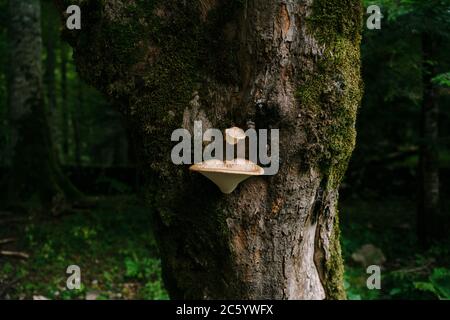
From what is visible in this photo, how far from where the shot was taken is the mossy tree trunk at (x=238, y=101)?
2.62 metres

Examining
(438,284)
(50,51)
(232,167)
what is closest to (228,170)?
(232,167)

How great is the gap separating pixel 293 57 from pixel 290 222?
1.00 metres

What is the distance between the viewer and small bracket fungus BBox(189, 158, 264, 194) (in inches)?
95.3

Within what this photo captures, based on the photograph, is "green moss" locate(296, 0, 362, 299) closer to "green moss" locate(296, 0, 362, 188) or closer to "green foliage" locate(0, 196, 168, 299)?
"green moss" locate(296, 0, 362, 188)

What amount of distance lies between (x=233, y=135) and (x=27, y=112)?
283 inches

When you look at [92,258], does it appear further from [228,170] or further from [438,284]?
[228,170]

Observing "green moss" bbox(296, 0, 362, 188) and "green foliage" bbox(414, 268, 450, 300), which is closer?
"green moss" bbox(296, 0, 362, 188)

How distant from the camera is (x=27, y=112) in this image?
8.62m

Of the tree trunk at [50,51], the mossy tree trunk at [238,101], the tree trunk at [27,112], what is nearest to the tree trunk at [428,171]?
the mossy tree trunk at [238,101]

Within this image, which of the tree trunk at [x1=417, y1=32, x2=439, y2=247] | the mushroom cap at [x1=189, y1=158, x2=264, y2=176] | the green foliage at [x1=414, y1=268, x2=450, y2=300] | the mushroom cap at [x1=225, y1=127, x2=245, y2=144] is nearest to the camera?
the mushroom cap at [x1=189, y1=158, x2=264, y2=176]

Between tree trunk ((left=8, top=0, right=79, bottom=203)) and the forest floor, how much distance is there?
2.25 ft

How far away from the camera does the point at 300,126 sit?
267 cm

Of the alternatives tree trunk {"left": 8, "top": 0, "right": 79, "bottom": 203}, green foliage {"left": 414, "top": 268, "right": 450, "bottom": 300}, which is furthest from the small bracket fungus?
tree trunk {"left": 8, "top": 0, "right": 79, "bottom": 203}
